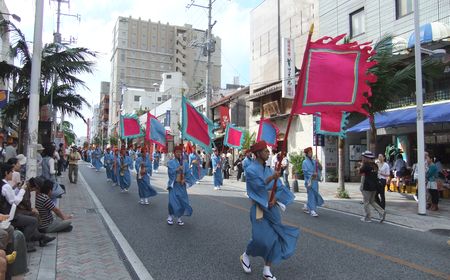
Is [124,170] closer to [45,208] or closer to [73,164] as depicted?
[73,164]

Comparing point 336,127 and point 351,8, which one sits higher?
point 351,8

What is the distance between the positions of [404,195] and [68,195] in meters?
12.1

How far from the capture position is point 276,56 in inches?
1126

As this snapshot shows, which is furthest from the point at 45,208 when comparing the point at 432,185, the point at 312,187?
the point at 432,185

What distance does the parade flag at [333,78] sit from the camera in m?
6.15

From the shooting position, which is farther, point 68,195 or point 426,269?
point 68,195

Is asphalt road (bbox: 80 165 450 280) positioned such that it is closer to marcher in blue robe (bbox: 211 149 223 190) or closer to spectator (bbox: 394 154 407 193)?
A: spectator (bbox: 394 154 407 193)

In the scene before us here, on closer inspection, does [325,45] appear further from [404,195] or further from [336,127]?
[404,195]

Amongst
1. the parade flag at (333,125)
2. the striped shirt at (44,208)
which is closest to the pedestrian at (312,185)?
the parade flag at (333,125)

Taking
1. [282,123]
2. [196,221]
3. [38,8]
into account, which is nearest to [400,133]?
[282,123]

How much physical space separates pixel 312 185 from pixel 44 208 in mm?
6558

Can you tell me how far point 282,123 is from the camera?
2769cm

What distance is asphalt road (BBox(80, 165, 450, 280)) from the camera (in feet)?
18.4

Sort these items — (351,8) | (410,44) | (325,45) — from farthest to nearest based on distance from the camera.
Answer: (351,8) < (410,44) < (325,45)
